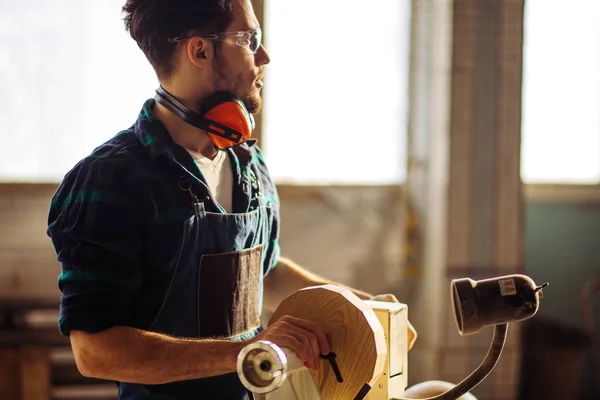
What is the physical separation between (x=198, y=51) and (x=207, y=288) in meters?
0.46

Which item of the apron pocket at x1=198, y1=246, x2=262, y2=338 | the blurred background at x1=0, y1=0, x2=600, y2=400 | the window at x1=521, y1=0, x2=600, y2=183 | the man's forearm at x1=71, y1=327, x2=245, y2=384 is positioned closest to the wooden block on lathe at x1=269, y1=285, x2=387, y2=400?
the man's forearm at x1=71, y1=327, x2=245, y2=384

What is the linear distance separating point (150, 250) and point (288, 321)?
323 mm

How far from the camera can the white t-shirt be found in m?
1.49

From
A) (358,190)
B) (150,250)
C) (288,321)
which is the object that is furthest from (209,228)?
(358,190)

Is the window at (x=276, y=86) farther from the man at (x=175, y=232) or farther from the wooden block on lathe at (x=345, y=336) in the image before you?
the wooden block on lathe at (x=345, y=336)

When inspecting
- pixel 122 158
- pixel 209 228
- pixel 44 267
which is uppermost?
pixel 122 158

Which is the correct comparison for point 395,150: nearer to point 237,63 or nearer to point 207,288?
point 237,63

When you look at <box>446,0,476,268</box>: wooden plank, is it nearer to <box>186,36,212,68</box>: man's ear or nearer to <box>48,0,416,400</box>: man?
<box>48,0,416,400</box>: man

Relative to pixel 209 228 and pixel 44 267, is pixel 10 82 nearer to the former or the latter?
pixel 44 267

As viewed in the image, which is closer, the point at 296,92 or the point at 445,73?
the point at 445,73

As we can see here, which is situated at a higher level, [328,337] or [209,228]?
[209,228]

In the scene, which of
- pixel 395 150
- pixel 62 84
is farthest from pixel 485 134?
pixel 62 84

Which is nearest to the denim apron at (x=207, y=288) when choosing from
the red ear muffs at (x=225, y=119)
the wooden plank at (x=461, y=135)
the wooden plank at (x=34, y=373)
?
the red ear muffs at (x=225, y=119)

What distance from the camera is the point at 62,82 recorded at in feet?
12.4
